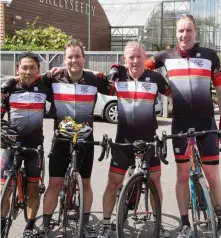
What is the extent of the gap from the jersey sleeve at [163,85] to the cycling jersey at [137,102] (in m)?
0.03

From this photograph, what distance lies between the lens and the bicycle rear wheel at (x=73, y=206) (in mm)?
3857

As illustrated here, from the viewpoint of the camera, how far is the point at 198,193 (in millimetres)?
3896

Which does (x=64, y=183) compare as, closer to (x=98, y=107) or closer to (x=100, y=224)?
(x=100, y=224)

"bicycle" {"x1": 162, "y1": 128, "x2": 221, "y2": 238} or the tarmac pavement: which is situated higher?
"bicycle" {"x1": 162, "y1": 128, "x2": 221, "y2": 238}

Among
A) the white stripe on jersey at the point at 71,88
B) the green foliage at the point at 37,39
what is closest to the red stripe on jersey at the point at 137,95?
the white stripe on jersey at the point at 71,88

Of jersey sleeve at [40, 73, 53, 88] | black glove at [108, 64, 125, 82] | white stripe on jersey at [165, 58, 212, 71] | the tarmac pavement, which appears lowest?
the tarmac pavement

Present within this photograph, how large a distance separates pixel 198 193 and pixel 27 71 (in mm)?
2030

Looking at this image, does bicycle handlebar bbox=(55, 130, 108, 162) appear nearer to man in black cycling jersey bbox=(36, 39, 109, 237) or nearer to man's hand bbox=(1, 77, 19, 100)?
man in black cycling jersey bbox=(36, 39, 109, 237)

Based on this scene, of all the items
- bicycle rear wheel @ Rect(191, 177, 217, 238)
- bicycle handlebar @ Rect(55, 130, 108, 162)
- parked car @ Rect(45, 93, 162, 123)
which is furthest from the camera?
parked car @ Rect(45, 93, 162, 123)

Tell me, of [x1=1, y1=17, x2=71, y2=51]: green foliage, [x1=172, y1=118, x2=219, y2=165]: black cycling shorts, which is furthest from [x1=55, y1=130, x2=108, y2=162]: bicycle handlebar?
[x1=1, y1=17, x2=71, y2=51]: green foliage

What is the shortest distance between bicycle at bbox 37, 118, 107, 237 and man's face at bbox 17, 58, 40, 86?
1.75 ft

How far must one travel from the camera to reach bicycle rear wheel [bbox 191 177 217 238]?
3693mm

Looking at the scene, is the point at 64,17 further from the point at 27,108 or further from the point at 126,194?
the point at 126,194

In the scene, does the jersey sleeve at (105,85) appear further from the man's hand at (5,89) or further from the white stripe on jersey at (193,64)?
the man's hand at (5,89)
